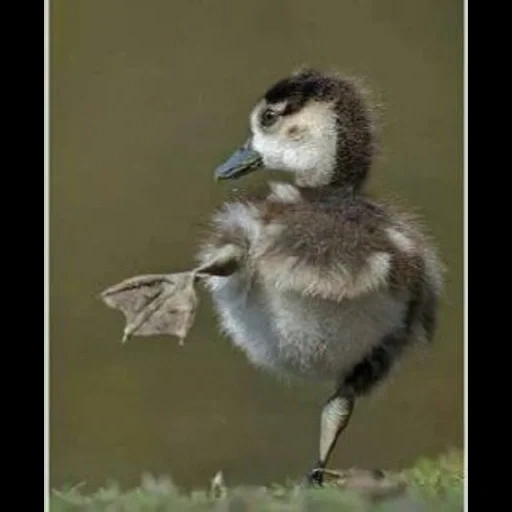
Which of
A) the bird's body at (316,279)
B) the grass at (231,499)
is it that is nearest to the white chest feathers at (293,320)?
the bird's body at (316,279)

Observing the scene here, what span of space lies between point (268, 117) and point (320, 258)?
0.14 meters

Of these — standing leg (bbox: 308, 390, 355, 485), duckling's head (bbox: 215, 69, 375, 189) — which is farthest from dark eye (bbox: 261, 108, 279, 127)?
standing leg (bbox: 308, 390, 355, 485)

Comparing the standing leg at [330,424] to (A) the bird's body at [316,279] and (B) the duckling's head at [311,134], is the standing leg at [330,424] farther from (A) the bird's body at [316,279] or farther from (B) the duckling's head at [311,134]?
(B) the duckling's head at [311,134]

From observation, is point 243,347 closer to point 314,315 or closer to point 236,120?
point 314,315

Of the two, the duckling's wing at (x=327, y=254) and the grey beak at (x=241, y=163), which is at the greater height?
the grey beak at (x=241, y=163)

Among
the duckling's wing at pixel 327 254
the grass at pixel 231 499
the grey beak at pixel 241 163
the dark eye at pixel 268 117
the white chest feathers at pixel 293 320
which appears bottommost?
the grass at pixel 231 499

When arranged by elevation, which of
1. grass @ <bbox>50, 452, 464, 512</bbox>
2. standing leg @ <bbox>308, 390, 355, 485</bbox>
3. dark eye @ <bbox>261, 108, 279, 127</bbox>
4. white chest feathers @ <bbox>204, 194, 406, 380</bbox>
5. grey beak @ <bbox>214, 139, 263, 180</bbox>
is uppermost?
dark eye @ <bbox>261, 108, 279, 127</bbox>

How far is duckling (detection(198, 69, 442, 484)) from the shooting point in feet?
3.70

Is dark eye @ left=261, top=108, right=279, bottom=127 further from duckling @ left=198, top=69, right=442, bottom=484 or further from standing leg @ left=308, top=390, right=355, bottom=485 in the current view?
standing leg @ left=308, top=390, right=355, bottom=485

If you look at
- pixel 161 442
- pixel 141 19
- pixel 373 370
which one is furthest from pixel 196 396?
pixel 141 19

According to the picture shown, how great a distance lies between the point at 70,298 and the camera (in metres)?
1.18

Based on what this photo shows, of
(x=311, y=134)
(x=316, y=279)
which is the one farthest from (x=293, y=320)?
(x=311, y=134)

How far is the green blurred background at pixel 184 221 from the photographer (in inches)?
46.5

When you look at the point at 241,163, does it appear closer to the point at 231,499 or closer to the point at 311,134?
the point at 311,134
